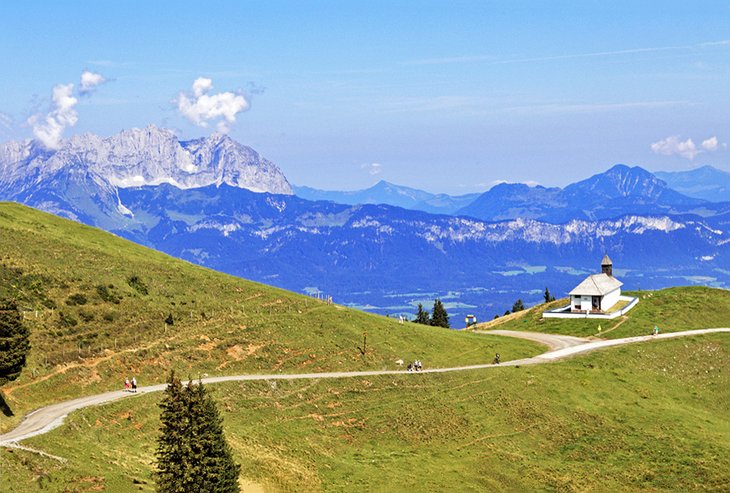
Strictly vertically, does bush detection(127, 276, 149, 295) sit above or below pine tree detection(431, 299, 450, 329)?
above

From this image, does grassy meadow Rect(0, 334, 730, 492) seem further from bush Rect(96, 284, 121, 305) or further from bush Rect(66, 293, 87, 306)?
bush Rect(96, 284, 121, 305)

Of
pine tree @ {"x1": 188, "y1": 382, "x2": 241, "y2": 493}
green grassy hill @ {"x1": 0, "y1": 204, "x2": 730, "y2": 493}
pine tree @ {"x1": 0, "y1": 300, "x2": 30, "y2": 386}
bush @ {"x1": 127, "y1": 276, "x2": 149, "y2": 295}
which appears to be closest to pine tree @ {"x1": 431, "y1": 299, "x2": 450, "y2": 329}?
green grassy hill @ {"x1": 0, "y1": 204, "x2": 730, "y2": 493}

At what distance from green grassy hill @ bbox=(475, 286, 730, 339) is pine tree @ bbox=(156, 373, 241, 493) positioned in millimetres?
78669

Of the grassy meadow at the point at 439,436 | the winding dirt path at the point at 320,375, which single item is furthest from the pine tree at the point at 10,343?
the grassy meadow at the point at 439,436

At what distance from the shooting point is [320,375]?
7975 cm

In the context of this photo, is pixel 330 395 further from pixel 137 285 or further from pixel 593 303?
pixel 593 303

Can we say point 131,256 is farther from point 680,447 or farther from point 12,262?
point 680,447

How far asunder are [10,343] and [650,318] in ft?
309

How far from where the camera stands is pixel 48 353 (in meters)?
70.5

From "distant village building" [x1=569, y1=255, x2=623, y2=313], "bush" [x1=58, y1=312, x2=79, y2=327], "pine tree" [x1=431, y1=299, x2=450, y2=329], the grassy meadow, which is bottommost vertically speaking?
the grassy meadow

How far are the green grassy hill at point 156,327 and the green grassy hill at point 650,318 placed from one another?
16.0 m

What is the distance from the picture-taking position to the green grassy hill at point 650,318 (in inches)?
4560

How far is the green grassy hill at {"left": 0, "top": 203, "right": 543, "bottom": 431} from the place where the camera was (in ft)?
234

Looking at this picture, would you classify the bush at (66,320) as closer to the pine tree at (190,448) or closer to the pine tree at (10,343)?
the pine tree at (10,343)
